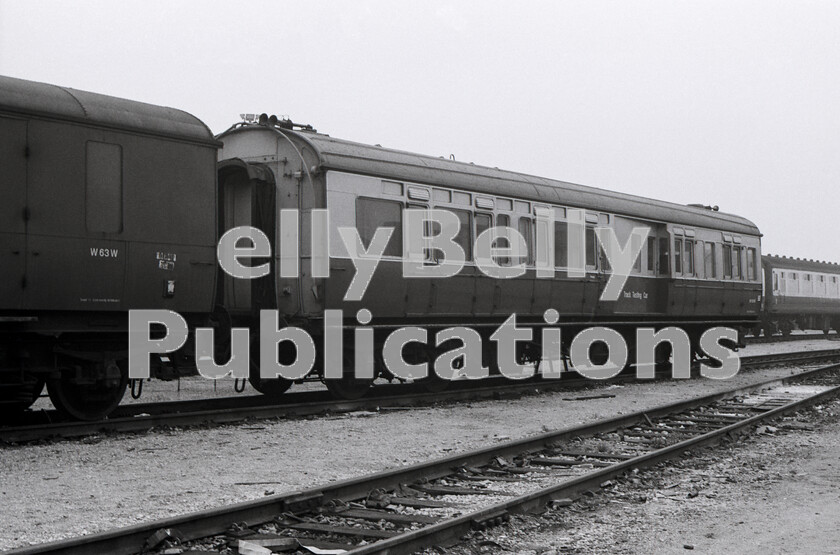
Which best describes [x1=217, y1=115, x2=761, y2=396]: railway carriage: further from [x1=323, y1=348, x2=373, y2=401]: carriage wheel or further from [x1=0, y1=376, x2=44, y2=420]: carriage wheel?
[x1=0, y1=376, x2=44, y2=420]: carriage wheel

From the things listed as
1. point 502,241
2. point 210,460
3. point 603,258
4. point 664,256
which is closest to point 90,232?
point 210,460

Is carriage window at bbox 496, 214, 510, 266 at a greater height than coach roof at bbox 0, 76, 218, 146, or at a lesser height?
lesser

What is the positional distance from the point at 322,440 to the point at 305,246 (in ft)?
10.9

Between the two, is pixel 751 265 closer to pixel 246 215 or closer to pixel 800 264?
pixel 246 215

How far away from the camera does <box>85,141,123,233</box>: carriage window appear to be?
10.1 metres

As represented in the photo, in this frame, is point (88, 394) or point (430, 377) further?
point (430, 377)

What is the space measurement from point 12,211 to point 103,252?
1.06m

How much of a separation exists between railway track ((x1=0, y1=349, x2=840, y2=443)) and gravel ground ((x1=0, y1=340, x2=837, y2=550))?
0.28 metres

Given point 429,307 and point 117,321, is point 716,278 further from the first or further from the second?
point 117,321

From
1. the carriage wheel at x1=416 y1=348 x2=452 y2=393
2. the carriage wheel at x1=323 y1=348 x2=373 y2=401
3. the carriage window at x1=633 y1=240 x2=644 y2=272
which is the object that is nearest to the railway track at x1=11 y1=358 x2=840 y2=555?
the carriage wheel at x1=323 y1=348 x2=373 y2=401

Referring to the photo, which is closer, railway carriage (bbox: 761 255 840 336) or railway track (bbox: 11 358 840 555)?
railway track (bbox: 11 358 840 555)

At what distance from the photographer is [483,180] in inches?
617

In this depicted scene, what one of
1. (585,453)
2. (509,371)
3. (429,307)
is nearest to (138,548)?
(585,453)

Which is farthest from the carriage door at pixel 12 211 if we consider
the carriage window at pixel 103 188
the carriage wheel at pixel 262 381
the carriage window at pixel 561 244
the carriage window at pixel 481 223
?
the carriage window at pixel 561 244
